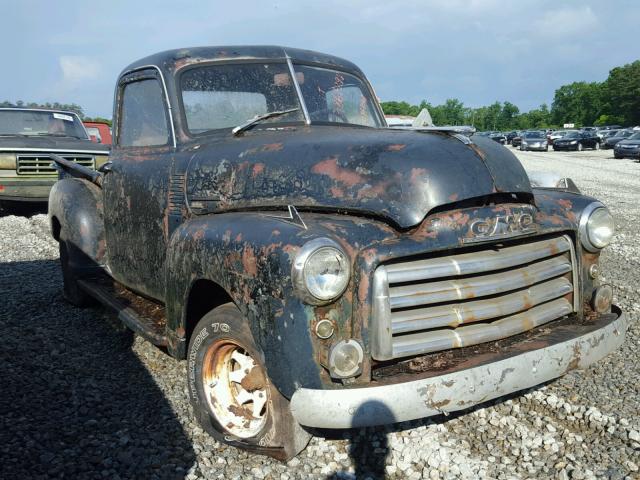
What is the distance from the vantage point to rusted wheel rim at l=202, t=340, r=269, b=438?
2.79 m

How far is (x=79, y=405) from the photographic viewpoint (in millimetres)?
3395

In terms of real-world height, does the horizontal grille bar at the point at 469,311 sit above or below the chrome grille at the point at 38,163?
below

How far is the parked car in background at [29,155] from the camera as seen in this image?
9547 mm

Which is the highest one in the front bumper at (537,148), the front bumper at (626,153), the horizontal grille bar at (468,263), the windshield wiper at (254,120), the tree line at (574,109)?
the tree line at (574,109)

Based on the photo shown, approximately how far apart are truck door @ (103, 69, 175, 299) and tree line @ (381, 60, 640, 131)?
47548 mm

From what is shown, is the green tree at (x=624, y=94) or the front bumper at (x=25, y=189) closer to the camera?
the front bumper at (x=25, y=189)

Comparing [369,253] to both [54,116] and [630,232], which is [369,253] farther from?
[54,116]

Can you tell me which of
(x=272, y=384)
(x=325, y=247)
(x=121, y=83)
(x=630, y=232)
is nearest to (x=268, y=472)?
(x=272, y=384)

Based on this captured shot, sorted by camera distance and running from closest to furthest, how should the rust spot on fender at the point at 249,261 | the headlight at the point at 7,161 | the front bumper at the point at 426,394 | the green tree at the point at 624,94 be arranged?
the front bumper at the point at 426,394, the rust spot on fender at the point at 249,261, the headlight at the point at 7,161, the green tree at the point at 624,94

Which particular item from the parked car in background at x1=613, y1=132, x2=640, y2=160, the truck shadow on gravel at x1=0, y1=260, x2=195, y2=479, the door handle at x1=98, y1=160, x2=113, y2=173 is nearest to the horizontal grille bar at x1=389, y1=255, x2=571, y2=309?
the truck shadow on gravel at x1=0, y1=260, x2=195, y2=479

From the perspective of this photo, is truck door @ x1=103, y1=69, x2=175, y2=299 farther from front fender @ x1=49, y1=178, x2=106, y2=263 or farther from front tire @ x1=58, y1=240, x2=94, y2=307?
front tire @ x1=58, y1=240, x2=94, y2=307

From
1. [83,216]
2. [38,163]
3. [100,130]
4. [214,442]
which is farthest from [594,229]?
[100,130]

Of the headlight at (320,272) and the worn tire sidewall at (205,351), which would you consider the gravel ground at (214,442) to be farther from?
the headlight at (320,272)

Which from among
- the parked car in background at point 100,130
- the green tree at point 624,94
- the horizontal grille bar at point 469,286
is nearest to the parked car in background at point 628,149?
the parked car in background at point 100,130
